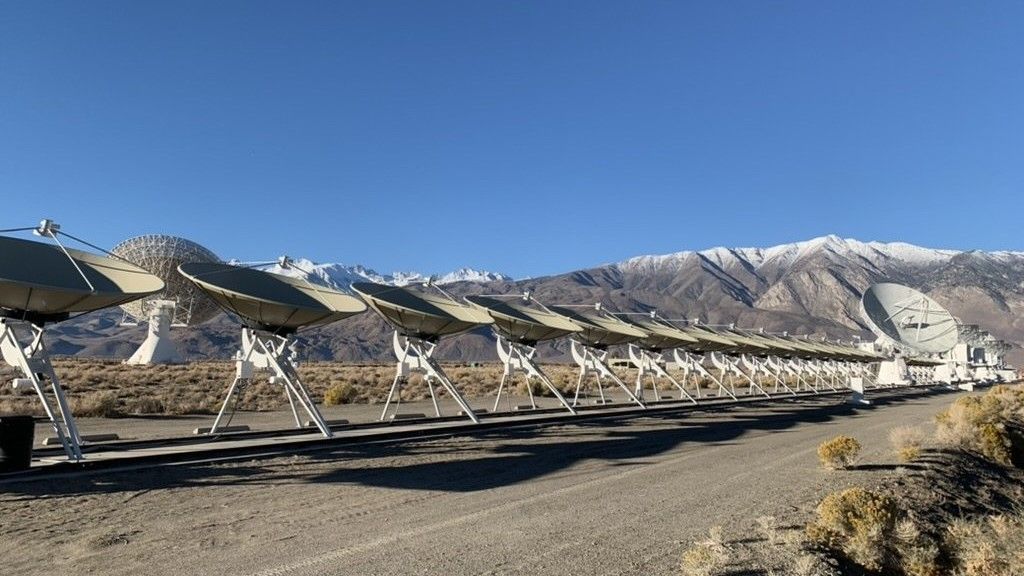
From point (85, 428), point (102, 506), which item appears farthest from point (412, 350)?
point (102, 506)

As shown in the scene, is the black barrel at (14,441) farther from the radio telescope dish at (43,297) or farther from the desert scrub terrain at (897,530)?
the desert scrub terrain at (897,530)

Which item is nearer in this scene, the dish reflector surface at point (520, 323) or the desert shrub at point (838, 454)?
the desert shrub at point (838, 454)

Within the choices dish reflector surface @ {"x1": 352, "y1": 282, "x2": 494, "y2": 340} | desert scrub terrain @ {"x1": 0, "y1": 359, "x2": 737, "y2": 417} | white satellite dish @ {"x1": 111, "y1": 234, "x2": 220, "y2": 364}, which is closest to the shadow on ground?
dish reflector surface @ {"x1": 352, "y1": 282, "x2": 494, "y2": 340}

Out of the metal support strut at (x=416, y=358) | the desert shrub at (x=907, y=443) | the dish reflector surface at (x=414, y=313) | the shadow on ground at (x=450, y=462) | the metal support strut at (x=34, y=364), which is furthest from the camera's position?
the metal support strut at (x=416, y=358)

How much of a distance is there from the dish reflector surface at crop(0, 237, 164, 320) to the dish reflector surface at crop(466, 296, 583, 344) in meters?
15.3

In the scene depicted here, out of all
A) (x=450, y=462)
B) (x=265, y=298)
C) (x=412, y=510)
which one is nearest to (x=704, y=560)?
(x=412, y=510)

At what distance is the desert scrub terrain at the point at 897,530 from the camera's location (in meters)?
10.1

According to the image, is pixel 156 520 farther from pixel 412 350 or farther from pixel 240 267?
pixel 412 350

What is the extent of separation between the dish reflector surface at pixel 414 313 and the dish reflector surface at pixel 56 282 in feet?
28.0

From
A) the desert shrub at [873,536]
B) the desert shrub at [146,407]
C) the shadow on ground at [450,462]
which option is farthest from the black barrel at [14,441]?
the desert shrub at [146,407]

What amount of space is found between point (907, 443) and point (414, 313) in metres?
17.1

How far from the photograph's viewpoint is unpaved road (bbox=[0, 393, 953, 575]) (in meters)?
9.42

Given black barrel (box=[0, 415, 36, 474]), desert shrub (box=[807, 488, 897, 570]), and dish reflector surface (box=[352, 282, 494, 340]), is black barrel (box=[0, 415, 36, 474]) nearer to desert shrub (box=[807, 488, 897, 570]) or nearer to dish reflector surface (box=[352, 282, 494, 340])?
dish reflector surface (box=[352, 282, 494, 340])

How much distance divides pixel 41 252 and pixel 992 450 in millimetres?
29186
